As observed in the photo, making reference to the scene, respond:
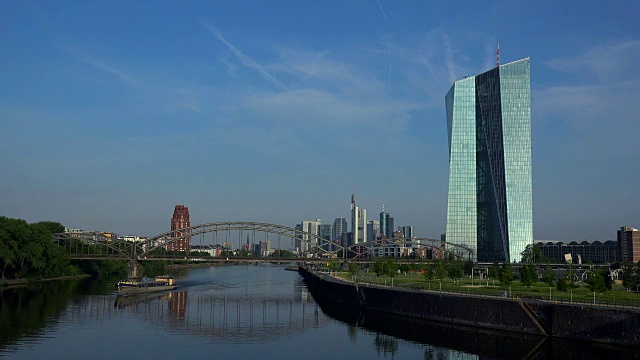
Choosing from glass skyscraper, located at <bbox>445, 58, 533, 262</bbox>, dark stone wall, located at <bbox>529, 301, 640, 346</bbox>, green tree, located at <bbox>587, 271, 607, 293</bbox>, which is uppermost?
glass skyscraper, located at <bbox>445, 58, 533, 262</bbox>

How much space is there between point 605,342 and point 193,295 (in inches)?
2532

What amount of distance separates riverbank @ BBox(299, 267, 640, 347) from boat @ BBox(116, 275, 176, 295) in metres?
41.1

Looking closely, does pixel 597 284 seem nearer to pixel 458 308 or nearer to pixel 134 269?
pixel 458 308

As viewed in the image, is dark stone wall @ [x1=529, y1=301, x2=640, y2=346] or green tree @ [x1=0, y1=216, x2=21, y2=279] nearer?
dark stone wall @ [x1=529, y1=301, x2=640, y2=346]

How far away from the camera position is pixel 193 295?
3787 inches

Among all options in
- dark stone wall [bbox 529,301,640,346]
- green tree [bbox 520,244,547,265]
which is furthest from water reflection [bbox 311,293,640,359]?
green tree [bbox 520,244,547,265]

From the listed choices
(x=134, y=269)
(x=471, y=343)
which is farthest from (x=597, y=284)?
(x=134, y=269)

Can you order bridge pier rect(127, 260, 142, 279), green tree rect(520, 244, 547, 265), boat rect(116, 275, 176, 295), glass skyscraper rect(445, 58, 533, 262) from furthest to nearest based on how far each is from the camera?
glass skyscraper rect(445, 58, 533, 262) < green tree rect(520, 244, 547, 265) < bridge pier rect(127, 260, 142, 279) < boat rect(116, 275, 176, 295)

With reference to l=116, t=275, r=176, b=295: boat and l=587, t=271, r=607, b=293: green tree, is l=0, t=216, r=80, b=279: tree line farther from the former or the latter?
l=587, t=271, r=607, b=293: green tree

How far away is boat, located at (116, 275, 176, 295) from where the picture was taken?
316 feet

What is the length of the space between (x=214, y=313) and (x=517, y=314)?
34.7 metres

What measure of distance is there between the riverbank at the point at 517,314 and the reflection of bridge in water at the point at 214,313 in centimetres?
901

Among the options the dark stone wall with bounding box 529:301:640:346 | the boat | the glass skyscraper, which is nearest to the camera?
the dark stone wall with bounding box 529:301:640:346

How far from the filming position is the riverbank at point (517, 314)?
152 feet
